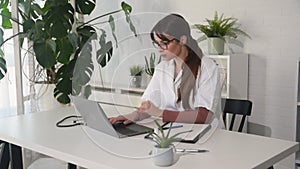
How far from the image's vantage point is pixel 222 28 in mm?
3178

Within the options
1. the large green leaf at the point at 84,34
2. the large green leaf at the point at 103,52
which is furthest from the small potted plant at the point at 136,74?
the large green leaf at the point at 84,34

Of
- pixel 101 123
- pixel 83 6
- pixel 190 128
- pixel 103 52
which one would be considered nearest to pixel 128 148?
pixel 101 123

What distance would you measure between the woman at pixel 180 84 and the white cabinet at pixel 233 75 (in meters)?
0.74

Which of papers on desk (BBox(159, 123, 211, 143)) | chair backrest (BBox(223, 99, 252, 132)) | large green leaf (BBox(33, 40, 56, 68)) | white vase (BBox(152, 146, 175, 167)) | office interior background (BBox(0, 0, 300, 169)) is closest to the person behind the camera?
white vase (BBox(152, 146, 175, 167))

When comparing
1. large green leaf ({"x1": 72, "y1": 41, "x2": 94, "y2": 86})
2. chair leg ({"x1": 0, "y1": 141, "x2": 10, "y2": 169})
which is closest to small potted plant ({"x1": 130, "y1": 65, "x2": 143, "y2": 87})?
large green leaf ({"x1": 72, "y1": 41, "x2": 94, "y2": 86})

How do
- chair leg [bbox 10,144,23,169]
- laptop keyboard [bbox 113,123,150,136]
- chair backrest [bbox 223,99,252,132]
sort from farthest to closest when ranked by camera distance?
chair backrest [bbox 223,99,252,132], chair leg [bbox 10,144,23,169], laptop keyboard [bbox 113,123,150,136]

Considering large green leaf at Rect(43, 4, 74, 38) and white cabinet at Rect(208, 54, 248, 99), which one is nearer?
large green leaf at Rect(43, 4, 74, 38)

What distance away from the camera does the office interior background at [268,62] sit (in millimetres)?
3008

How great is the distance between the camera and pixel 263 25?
10.3 feet

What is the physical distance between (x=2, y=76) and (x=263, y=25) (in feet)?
6.93

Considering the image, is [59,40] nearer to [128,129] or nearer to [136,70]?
[136,70]

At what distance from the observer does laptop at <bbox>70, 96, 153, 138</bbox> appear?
5.72 feet

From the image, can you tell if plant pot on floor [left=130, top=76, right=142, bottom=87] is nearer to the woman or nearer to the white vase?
the woman

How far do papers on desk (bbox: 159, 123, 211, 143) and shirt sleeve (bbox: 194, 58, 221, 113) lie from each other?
184 millimetres
